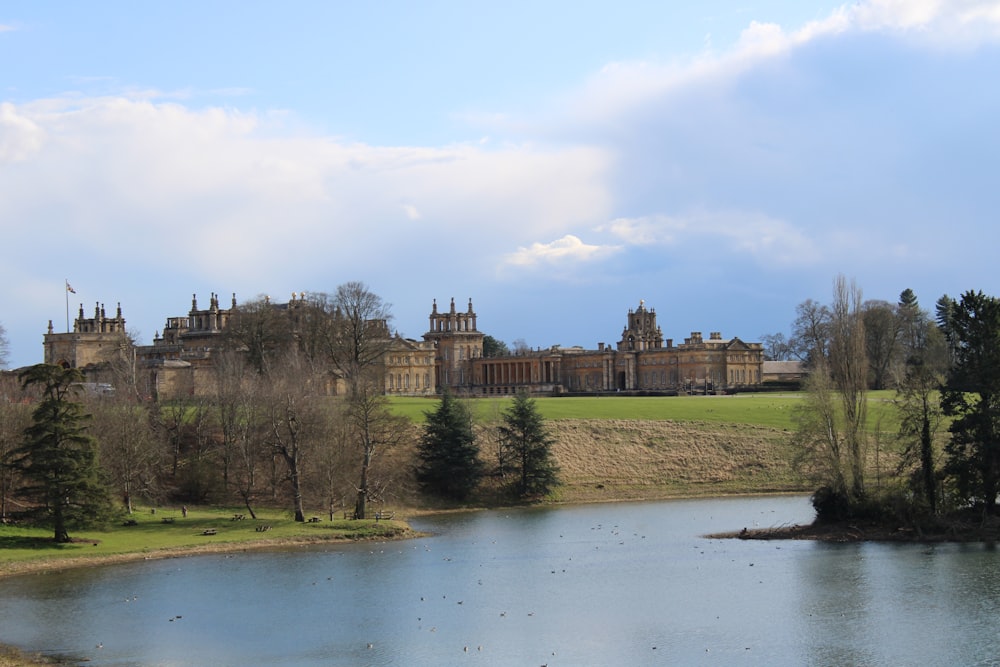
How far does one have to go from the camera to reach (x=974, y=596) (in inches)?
1185

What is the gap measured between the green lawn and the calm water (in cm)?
3136

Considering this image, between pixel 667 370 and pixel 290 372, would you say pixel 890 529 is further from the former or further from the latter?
pixel 667 370

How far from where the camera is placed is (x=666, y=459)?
222 feet

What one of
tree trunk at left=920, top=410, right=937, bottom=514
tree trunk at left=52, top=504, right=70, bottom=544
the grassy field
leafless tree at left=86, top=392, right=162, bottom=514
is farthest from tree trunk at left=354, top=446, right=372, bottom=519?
tree trunk at left=920, top=410, right=937, bottom=514

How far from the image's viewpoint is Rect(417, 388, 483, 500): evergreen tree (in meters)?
60.2

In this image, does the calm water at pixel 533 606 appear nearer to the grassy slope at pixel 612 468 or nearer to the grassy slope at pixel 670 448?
the grassy slope at pixel 612 468

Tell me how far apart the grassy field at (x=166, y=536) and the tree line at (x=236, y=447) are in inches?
36.1

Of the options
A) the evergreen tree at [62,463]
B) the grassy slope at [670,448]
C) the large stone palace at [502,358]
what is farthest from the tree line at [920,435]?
the large stone palace at [502,358]

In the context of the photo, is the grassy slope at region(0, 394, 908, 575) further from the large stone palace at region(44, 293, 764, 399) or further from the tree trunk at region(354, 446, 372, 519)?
the large stone palace at region(44, 293, 764, 399)

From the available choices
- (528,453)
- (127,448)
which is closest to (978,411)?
(528,453)

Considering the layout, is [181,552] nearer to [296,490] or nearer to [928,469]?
[296,490]

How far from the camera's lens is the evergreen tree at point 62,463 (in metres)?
41.0

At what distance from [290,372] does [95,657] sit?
113 ft

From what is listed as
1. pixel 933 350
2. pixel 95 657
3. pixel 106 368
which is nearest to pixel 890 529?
pixel 95 657
